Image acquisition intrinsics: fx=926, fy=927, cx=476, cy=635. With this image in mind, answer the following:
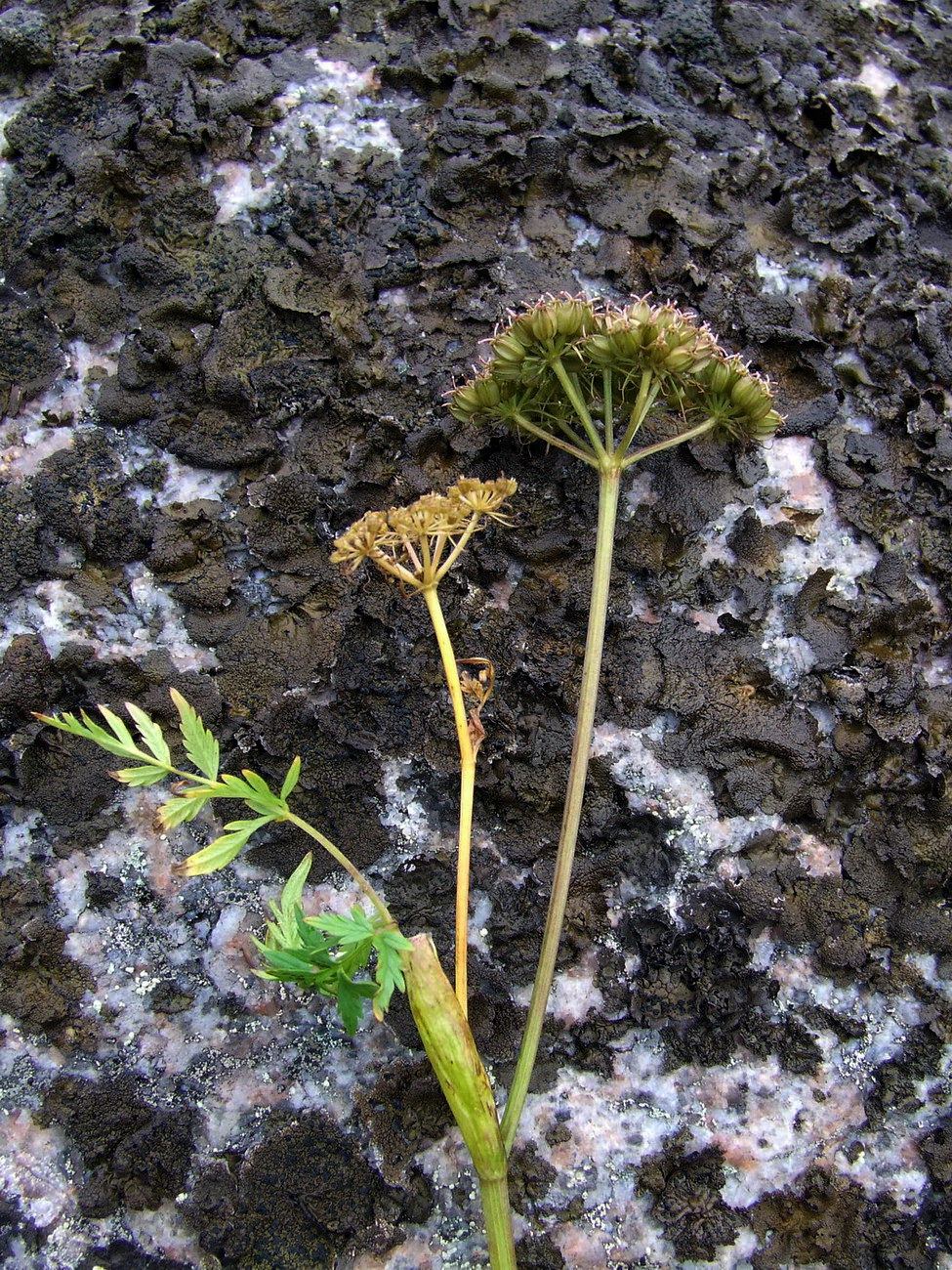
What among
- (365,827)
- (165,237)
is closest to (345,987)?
(365,827)

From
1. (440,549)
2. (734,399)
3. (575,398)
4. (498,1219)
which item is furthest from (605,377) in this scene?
(498,1219)

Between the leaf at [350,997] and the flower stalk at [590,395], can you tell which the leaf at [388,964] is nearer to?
the leaf at [350,997]

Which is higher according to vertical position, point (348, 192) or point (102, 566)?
point (348, 192)

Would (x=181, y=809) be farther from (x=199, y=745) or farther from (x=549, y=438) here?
(x=549, y=438)

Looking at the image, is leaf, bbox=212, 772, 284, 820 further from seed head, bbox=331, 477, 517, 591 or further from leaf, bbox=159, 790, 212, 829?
seed head, bbox=331, 477, 517, 591

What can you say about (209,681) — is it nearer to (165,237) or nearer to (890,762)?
(165,237)

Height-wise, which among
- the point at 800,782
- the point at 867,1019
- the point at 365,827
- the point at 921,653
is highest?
the point at 921,653

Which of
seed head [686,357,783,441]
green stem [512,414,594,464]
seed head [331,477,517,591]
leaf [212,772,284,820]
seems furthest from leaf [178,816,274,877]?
seed head [686,357,783,441]

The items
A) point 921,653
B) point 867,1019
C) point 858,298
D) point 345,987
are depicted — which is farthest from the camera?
point 858,298
